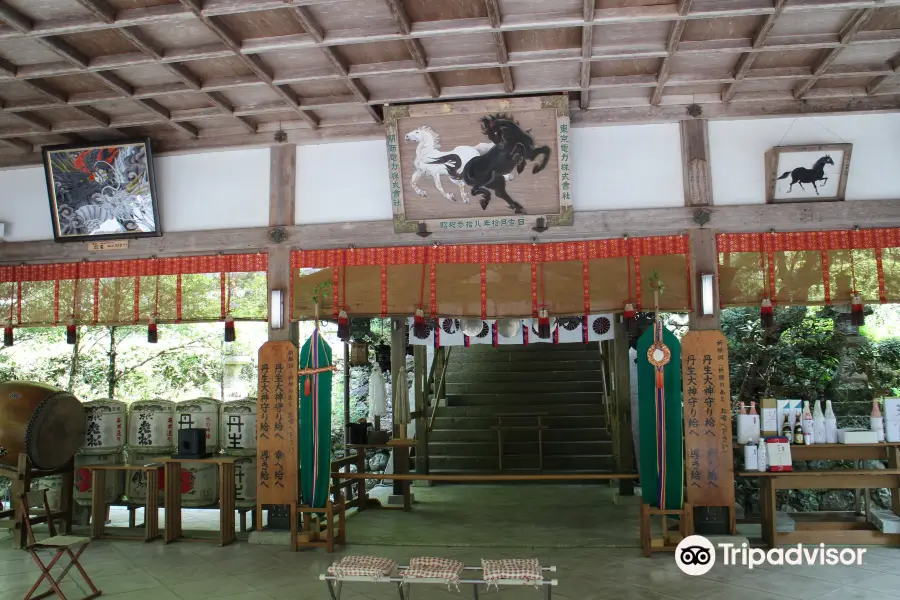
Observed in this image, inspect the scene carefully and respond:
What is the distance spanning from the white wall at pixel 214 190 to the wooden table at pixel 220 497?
2.47m

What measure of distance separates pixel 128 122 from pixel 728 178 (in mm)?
6017

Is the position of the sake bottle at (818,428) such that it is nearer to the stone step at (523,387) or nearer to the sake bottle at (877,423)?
the sake bottle at (877,423)

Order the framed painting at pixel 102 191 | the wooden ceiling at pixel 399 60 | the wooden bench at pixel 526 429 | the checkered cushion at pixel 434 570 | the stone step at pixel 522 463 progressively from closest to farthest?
the checkered cushion at pixel 434 570, the wooden ceiling at pixel 399 60, the framed painting at pixel 102 191, the wooden bench at pixel 526 429, the stone step at pixel 522 463

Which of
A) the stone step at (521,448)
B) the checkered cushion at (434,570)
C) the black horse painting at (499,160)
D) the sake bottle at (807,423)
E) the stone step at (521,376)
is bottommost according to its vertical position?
the stone step at (521,448)

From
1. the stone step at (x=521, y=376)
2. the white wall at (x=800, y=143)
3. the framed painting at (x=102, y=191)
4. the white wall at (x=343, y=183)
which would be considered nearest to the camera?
the white wall at (x=800, y=143)

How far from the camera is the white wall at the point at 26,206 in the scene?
789 centimetres

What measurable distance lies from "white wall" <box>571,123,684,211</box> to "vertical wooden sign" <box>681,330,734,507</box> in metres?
1.43

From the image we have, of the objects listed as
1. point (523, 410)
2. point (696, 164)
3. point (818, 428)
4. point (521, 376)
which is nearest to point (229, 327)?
point (696, 164)

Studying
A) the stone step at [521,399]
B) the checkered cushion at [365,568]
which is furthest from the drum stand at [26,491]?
the stone step at [521,399]

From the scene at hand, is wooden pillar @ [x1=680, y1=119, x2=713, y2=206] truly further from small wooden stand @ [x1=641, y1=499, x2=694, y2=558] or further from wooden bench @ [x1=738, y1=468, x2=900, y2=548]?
small wooden stand @ [x1=641, y1=499, x2=694, y2=558]

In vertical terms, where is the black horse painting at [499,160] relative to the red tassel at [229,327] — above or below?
above

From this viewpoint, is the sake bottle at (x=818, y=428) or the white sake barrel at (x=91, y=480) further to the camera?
the white sake barrel at (x=91, y=480)

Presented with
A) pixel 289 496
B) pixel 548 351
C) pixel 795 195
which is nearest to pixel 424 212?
pixel 289 496

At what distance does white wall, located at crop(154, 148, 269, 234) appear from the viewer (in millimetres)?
7301
